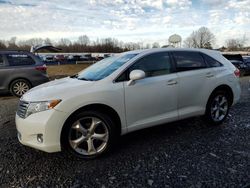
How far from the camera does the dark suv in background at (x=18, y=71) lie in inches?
341

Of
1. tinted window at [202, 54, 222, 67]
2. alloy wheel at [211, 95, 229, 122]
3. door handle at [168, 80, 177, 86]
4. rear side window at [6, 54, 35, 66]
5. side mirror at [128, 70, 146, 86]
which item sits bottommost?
alloy wheel at [211, 95, 229, 122]

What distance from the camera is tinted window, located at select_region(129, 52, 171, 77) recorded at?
4.20 meters

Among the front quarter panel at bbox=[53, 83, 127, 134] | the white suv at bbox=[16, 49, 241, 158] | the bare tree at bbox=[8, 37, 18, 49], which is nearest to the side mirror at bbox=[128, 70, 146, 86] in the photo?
the white suv at bbox=[16, 49, 241, 158]

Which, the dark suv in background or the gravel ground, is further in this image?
the dark suv in background

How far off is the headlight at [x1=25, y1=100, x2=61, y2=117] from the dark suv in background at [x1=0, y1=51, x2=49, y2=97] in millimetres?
5786

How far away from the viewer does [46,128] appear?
336cm

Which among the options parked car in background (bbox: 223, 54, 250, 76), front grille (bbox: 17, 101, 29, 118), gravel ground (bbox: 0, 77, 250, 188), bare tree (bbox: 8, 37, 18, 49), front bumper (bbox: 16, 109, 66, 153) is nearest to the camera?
gravel ground (bbox: 0, 77, 250, 188)

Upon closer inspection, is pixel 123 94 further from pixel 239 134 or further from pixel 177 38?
pixel 177 38

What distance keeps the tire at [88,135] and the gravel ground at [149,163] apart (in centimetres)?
15

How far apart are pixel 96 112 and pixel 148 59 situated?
1.38 meters

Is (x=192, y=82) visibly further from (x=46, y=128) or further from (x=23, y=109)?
(x=23, y=109)

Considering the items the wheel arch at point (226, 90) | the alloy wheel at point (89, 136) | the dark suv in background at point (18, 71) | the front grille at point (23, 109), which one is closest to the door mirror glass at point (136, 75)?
the alloy wheel at point (89, 136)

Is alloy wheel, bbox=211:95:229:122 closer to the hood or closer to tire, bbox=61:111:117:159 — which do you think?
tire, bbox=61:111:117:159

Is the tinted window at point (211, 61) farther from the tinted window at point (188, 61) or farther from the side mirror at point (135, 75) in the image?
the side mirror at point (135, 75)
